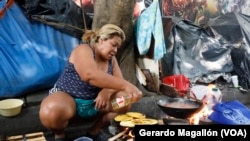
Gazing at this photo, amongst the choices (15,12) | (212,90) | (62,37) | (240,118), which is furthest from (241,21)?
(15,12)

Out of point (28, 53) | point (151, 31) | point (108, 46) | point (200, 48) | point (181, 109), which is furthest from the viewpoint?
point (200, 48)

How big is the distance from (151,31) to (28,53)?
1.85 m

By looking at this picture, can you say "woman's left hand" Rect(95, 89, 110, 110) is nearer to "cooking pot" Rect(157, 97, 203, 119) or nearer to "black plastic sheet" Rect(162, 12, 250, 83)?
"cooking pot" Rect(157, 97, 203, 119)

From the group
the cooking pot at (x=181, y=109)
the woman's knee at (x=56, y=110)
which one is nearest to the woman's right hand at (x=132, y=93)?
the cooking pot at (x=181, y=109)

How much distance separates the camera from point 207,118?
3656 mm

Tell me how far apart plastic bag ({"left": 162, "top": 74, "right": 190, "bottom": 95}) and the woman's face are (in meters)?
1.75

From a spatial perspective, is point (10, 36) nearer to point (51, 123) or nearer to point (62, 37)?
point (62, 37)

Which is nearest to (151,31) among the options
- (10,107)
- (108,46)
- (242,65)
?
(108,46)

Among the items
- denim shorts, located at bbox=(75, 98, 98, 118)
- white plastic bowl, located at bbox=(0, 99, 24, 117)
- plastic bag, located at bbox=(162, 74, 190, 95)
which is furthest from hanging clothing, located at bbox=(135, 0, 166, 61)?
white plastic bowl, located at bbox=(0, 99, 24, 117)

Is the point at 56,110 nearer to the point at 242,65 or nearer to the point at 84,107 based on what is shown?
the point at 84,107

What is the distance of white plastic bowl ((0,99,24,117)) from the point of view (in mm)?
3727

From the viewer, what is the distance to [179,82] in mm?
4992

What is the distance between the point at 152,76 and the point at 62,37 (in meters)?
1.56

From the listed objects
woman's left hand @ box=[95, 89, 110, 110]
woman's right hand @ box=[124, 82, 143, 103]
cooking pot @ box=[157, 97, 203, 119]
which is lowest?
cooking pot @ box=[157, 97, 203, 119]
